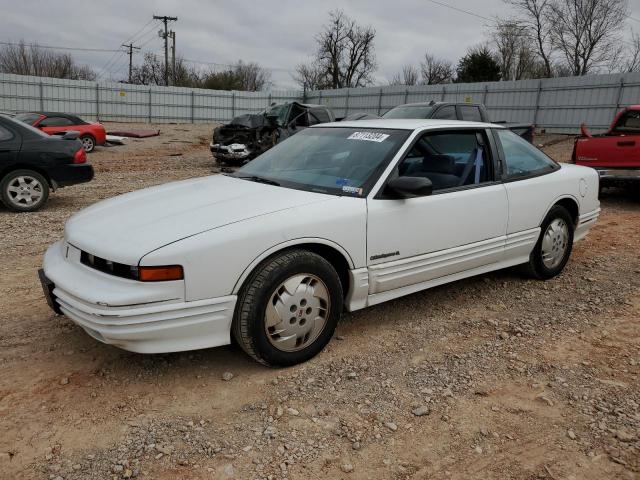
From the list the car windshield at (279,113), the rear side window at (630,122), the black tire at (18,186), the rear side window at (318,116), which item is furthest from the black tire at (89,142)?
the rear side window at (630,122)

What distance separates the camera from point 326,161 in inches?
155

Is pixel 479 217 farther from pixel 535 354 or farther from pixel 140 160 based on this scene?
pixel 140 160

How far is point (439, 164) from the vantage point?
4.21 meters

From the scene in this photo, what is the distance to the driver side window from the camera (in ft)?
13.2

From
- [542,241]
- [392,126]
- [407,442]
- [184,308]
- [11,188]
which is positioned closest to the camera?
[407,442]

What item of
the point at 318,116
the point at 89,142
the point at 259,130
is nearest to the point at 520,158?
the point at 318,116

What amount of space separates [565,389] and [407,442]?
1.11 meters

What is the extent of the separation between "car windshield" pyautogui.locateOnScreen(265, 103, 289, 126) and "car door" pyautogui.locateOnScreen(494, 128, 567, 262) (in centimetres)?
1000

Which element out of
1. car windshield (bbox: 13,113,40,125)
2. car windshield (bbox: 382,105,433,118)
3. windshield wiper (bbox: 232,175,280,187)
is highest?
car windshield (bbox: 382,105,433,118)

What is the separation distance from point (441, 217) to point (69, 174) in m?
6.15

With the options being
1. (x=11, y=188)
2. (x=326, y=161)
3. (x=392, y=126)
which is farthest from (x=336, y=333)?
(x=11, y=188)

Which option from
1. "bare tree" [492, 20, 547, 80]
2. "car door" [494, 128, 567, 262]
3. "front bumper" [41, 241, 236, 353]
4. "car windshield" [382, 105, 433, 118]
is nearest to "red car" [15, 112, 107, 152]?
"car windshield" [382, 105, 433, 118]

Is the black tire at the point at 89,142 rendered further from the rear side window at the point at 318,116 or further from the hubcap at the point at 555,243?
the hubcap at the point at 555,243

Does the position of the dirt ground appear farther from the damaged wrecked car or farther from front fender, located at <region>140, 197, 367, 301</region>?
the damaged wrecked car
